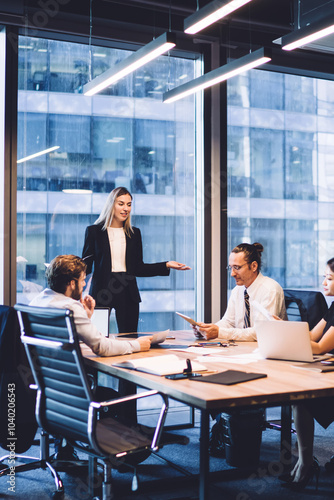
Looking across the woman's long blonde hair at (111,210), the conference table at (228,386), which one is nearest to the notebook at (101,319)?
the conference table at (228,386)

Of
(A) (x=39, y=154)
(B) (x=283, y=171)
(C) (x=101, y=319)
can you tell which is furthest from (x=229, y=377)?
(B) (x=283, y=171)

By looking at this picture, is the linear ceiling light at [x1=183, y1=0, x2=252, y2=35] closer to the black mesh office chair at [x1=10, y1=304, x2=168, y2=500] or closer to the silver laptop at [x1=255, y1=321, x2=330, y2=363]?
the silver laptop at [x1=255, y1=321, x2=330, y2=363]

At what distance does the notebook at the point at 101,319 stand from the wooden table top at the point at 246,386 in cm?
73

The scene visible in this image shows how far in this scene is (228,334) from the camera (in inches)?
150

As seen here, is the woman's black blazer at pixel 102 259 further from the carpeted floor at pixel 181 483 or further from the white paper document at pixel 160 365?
the white paper document at pixel 160 365

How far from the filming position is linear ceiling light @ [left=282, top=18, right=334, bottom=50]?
3.42 metres

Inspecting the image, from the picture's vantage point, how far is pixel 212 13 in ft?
10.2

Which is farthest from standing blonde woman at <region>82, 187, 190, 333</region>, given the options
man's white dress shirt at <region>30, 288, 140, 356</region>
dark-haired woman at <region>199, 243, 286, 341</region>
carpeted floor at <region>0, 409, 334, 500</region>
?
man's white dress shirt at <region>30, 288, 140, 356</region>

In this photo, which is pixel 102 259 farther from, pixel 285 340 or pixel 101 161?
pixel 285 340

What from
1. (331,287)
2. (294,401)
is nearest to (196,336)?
(331,287)

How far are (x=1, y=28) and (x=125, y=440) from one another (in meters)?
3.38

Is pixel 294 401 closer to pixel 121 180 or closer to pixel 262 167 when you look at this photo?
pixel 121 180

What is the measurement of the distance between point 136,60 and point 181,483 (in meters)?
2.60

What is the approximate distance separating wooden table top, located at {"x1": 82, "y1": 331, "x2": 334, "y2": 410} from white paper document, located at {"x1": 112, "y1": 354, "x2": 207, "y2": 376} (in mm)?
39
